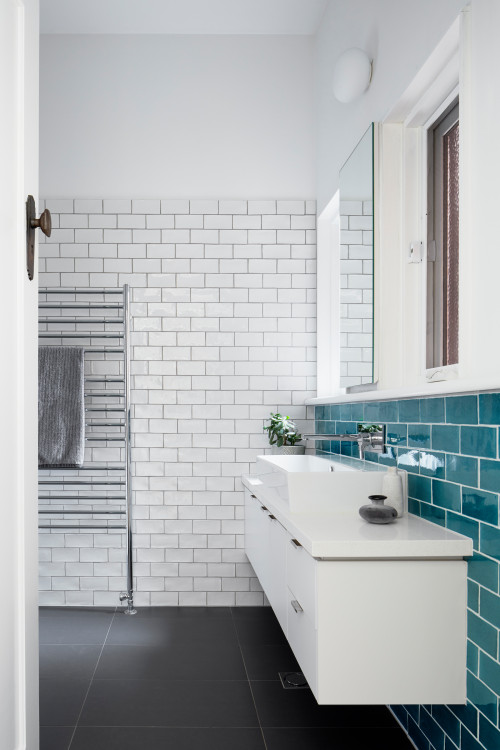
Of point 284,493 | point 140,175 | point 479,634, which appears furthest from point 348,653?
point 140,175

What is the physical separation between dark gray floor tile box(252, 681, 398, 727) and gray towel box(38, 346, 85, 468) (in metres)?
1.68

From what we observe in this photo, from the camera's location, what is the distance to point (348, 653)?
1.83 m

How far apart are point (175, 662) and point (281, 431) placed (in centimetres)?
134

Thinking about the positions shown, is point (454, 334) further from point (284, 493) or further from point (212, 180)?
point (212, 180)

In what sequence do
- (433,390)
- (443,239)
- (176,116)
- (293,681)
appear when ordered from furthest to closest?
(176,116), (293,681), (443,239), (433,390)

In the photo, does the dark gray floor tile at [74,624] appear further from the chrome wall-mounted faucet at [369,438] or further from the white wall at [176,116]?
the white wall at [176,116]

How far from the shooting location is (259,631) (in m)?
3.56

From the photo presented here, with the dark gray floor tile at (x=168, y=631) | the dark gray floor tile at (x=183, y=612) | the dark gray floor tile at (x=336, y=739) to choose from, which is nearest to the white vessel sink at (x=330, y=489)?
the dark gray floor tile at (x=336, y=739)

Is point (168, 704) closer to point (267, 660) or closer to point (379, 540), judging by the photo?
point (267, 660)

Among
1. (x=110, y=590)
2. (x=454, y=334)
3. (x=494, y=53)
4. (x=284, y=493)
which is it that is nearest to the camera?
(x=494, y=53)

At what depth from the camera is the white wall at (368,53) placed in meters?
2.24

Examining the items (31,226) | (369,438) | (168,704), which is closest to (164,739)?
(168,704)

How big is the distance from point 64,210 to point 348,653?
3.12 m

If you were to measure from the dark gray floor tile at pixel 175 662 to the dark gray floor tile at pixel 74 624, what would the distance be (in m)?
0.22
